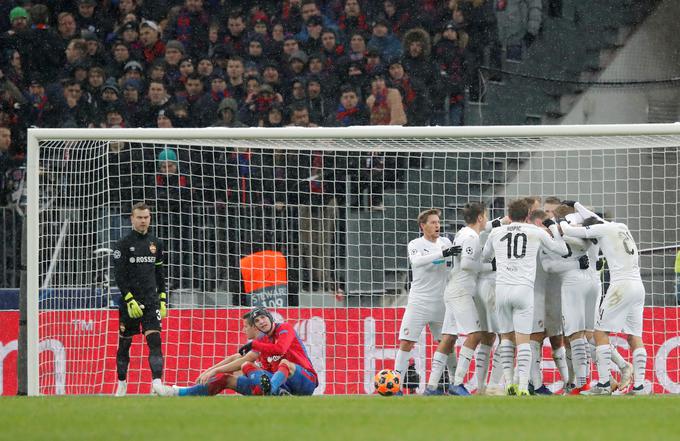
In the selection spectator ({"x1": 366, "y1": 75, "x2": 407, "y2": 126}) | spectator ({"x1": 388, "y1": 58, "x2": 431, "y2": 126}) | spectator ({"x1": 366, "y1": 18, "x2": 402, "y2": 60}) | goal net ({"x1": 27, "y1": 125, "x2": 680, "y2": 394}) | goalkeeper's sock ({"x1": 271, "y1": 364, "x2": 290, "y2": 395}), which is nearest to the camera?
goalkeeper's sock ({"x1": 271, "y1": 364, "x2": 290, "y2": 395})

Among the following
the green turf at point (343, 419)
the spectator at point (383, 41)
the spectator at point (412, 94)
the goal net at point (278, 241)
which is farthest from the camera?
the spectator at point (383, 41)

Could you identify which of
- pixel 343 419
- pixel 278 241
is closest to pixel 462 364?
pixel 278 241

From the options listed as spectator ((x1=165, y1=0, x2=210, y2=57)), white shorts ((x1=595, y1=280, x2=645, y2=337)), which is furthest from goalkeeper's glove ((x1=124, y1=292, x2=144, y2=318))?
spectator ((x1=165, y1=0, x2=210, y2=57))

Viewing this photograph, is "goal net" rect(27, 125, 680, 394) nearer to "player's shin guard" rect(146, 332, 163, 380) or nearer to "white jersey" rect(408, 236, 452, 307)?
"white jersey" rect(408, 236, 452, 307)

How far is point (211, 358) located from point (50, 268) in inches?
81.8

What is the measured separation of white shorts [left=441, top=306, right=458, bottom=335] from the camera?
12.8 m

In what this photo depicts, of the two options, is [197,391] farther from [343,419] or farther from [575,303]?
[343,419]

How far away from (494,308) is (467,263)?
0.57 m

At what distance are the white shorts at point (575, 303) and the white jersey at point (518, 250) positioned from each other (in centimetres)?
50

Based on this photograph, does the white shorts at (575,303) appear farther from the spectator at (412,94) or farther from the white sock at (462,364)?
the spectator at (412,94)

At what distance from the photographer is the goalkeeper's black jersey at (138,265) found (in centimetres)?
Answer: 1265

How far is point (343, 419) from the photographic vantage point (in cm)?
816

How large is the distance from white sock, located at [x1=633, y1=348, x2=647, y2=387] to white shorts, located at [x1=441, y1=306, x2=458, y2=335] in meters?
1.78

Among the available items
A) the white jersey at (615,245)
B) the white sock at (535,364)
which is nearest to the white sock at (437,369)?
the white sock at (535,364)
